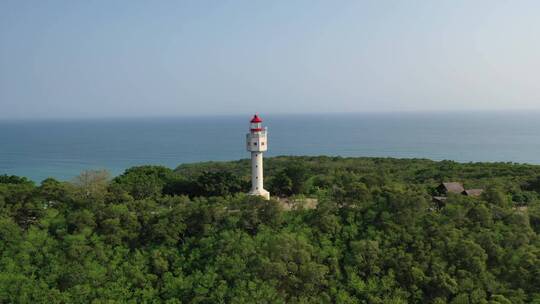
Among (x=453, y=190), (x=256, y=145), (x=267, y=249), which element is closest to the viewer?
(x=267, y=249)

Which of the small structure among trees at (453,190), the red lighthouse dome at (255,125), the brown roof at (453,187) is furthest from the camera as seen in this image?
the brown roof at (453,187)

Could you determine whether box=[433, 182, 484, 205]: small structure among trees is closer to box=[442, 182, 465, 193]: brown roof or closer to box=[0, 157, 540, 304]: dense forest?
box=[442, 182, 465, 193]: brown roof

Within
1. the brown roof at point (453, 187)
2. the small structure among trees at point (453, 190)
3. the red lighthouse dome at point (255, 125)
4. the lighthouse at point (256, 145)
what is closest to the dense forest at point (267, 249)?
the small structure among trees at point (453, 190)

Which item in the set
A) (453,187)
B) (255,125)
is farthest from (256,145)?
(453,187)

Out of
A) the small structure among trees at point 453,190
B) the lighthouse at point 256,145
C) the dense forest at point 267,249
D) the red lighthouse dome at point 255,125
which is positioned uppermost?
the red lighthouse dome at point 255,125

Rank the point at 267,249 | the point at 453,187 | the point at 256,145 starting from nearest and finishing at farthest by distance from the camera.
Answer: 1. the point at 267,249
2. the point at 256,145
3. the point at 453,187

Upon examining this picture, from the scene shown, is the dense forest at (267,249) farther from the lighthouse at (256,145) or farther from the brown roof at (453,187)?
the brown roof at (453,187)

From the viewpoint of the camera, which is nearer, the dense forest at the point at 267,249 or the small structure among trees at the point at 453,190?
the dense forest at the point at 267,249

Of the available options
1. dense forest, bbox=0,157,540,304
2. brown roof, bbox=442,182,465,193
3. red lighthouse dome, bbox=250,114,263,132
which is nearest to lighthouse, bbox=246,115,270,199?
red lighthouse dome, bbox=250,114,263,132

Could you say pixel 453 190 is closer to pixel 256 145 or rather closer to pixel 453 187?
pixel 453 187
